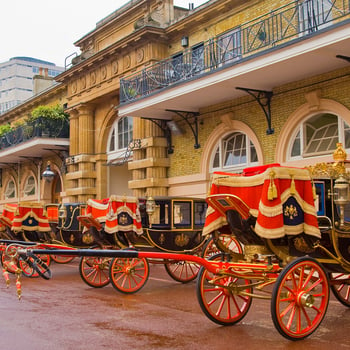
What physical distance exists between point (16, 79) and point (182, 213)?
80869mm

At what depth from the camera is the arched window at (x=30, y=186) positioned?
30256 millimetres

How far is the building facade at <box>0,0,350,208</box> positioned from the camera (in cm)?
1364

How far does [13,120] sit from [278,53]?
23.5 metres

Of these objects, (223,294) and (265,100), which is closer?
(223,294)

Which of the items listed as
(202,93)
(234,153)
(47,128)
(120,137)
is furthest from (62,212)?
(47,128)

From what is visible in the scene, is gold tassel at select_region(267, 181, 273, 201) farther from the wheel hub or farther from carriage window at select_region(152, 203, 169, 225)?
carriage window at select_region(152, 203, 169, 225)

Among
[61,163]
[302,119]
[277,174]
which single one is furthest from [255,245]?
[61,163]

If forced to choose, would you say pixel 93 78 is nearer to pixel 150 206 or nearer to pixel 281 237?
pixel 150 206

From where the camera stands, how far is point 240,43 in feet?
48.7

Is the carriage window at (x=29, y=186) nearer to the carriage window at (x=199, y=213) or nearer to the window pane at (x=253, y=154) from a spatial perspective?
the window pane at (x=253, y=154)

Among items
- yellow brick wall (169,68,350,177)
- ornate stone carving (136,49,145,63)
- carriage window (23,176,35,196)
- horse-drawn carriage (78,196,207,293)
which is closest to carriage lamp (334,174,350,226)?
horse-drawn carriage (78,196,207,293)

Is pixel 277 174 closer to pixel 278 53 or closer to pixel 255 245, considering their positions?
pixel 255 245

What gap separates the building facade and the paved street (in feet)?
18.8

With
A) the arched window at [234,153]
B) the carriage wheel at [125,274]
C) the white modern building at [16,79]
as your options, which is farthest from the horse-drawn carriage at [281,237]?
the white modern building at [16,79]
